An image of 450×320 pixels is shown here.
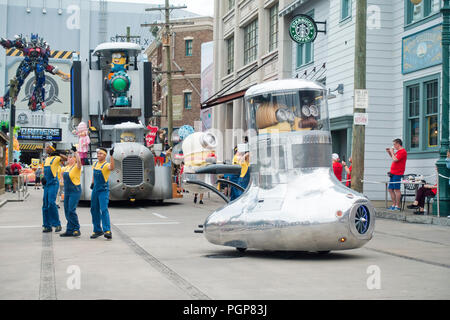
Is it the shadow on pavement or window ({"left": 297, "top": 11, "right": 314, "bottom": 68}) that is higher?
window ({"left": 297, "top": 11, "right": 314, "bottom": 68})

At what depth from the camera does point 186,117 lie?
56406mm

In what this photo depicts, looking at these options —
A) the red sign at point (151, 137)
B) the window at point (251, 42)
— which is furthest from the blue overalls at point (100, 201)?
the window at point (251, 42)

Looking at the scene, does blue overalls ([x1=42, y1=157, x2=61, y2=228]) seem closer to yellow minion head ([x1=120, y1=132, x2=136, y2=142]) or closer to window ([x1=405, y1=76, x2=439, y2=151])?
yellow minion head ([x1=120, y1=132, x2=136, y2=142])

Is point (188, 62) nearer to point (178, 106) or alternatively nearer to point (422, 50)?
point (178, 106)

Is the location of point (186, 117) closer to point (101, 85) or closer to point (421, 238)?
point (101, 85)

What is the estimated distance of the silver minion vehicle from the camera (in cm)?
→ 870

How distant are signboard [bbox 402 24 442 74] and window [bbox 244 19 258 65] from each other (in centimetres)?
1411

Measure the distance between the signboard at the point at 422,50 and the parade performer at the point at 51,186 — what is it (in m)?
11.0

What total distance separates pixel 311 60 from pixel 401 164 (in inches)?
404

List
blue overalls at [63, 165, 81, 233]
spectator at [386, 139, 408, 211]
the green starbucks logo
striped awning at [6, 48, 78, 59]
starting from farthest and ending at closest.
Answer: striped awning at [6, 48, 78, 59], the green starbucks logo, spectator at [386, 139, 408, 211], blue overalls at [63, 165, 81, 233]

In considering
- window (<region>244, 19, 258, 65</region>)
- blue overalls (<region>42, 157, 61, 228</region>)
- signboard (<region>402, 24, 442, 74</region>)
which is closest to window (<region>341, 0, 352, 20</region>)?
signboard (<region>402, 24, 442, 74</region>)

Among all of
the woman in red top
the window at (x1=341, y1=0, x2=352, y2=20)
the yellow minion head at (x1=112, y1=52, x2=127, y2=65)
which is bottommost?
the woman in red top

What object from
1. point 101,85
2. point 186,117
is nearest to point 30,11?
point 186,117

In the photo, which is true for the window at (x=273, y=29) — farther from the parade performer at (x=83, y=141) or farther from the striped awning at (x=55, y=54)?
the striped awning at (x=55, y=54)
